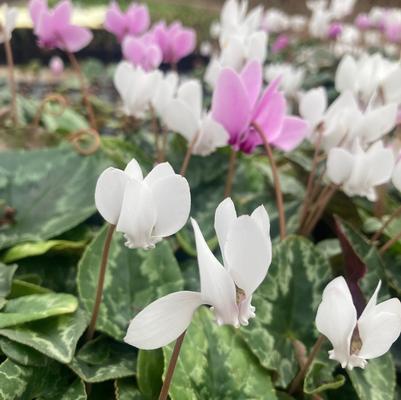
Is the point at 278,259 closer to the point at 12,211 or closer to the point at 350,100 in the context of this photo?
the point at 350,100

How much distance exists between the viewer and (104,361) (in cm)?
74

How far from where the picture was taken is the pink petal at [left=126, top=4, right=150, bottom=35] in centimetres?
146

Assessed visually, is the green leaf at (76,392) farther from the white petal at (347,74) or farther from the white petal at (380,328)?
the white petal at (347,74)

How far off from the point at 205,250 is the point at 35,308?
13.1 inches

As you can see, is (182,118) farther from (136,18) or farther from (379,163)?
(136,18)

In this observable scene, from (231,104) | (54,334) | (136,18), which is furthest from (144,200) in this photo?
(136,18)

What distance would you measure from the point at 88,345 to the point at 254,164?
23.9 inches

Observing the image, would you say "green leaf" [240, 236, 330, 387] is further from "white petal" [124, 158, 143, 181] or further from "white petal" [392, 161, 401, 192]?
"white petal" [124, 158, 143, 181]

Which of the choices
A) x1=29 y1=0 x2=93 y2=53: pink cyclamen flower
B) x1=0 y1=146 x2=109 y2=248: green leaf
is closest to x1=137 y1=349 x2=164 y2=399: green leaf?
x1=0 y1=146 x2=109 y2=248: green leaf

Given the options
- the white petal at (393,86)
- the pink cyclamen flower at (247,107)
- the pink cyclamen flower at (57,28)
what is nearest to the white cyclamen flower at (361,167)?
the pink cyclamen flower at (247,107)

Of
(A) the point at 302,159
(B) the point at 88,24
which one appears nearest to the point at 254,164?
(A) the point at 302,159

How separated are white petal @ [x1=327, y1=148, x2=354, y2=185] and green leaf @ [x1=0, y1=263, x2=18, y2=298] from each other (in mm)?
469

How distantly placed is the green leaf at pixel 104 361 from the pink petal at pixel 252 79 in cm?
40

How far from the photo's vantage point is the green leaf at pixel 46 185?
3.20 ft
